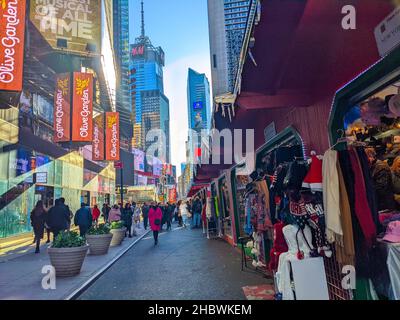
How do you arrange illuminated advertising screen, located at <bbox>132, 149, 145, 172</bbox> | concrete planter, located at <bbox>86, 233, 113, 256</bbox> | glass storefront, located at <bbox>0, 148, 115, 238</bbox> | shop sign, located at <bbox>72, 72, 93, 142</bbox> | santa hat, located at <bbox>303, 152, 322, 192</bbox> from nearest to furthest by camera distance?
santa hat, located at <bbox>303, 152, 322, 192</bbox>
concrete planter, located at <bbox>86, 233, 113, 256</bbox>
glass storefront, located at <bbox>0, 148, 115, 238</bbox>
shop sign, located at <bbox>72, 72, 93, 142</bbox>
illuminated advertising screen, located at <bbox>132, 149, 145, 172</bbox>

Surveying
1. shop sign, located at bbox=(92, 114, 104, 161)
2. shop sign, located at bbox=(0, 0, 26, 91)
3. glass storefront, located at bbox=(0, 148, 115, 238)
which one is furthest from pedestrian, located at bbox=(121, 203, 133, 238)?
shop sign, located at bbox=(92, 114, 104, 161)

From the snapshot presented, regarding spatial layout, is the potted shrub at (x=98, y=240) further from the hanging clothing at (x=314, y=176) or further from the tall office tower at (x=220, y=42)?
the hanging clothing at (x=314, y=176)

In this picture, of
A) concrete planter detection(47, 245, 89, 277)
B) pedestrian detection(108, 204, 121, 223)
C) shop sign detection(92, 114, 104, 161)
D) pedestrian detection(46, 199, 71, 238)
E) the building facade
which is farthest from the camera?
shop sign detection(92, 114, 104, 161)

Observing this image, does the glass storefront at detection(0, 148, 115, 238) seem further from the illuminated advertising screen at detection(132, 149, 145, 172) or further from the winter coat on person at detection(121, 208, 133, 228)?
the illuminated advertising screen at detection(132, 149, 145, 172)

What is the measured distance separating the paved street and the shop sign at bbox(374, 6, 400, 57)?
4651mm

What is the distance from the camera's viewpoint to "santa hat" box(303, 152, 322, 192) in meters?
4.01

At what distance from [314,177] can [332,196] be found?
2.20 ft

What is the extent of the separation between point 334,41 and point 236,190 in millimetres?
7674

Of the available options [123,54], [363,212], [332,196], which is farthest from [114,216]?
[123,54]

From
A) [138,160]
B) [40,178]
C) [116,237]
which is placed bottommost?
[116,237]

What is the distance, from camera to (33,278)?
23.8 feet

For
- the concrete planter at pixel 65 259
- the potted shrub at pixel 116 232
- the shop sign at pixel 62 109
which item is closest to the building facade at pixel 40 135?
the shop sign at pixel 62 109

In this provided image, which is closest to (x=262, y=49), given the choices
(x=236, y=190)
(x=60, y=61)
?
(x=236, y=190)

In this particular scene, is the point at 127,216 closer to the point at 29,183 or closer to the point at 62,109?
the point at 29,183
